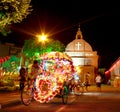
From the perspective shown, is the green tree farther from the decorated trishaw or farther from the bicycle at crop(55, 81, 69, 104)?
the bicycle at crop(55, 81, 69, 104)

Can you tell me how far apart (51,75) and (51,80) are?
56 cm

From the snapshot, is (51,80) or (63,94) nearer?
(51,80)

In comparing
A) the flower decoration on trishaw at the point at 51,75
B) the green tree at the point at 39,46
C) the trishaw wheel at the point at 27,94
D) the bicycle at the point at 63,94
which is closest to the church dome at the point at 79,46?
the green tree at the point at 39,46

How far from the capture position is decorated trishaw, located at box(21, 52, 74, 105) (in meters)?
19.8

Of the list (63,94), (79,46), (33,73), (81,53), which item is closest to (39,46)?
(79,46)

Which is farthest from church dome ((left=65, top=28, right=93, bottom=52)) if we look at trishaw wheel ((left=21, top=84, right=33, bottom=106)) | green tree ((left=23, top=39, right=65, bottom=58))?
trishaw wheel ((left=21, top=84, right=33, bottom=106))

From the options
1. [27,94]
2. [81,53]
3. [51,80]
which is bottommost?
[27,94]

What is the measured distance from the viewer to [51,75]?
816 inches

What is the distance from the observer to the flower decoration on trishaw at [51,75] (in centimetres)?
1994

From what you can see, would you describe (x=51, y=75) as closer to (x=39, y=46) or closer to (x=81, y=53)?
(x=39, y=46)

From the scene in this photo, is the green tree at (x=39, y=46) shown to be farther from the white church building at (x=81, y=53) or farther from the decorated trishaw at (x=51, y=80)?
the decorated trishaw at (x=51, y=80)

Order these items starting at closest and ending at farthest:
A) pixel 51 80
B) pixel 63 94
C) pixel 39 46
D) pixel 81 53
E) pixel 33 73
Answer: pixel 33 73, pixel 51 80, pixel 63 94, pixel 39 46, pixel 81 53

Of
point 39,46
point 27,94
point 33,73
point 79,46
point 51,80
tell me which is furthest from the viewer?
point 79,46

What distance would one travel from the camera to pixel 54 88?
20203mm
